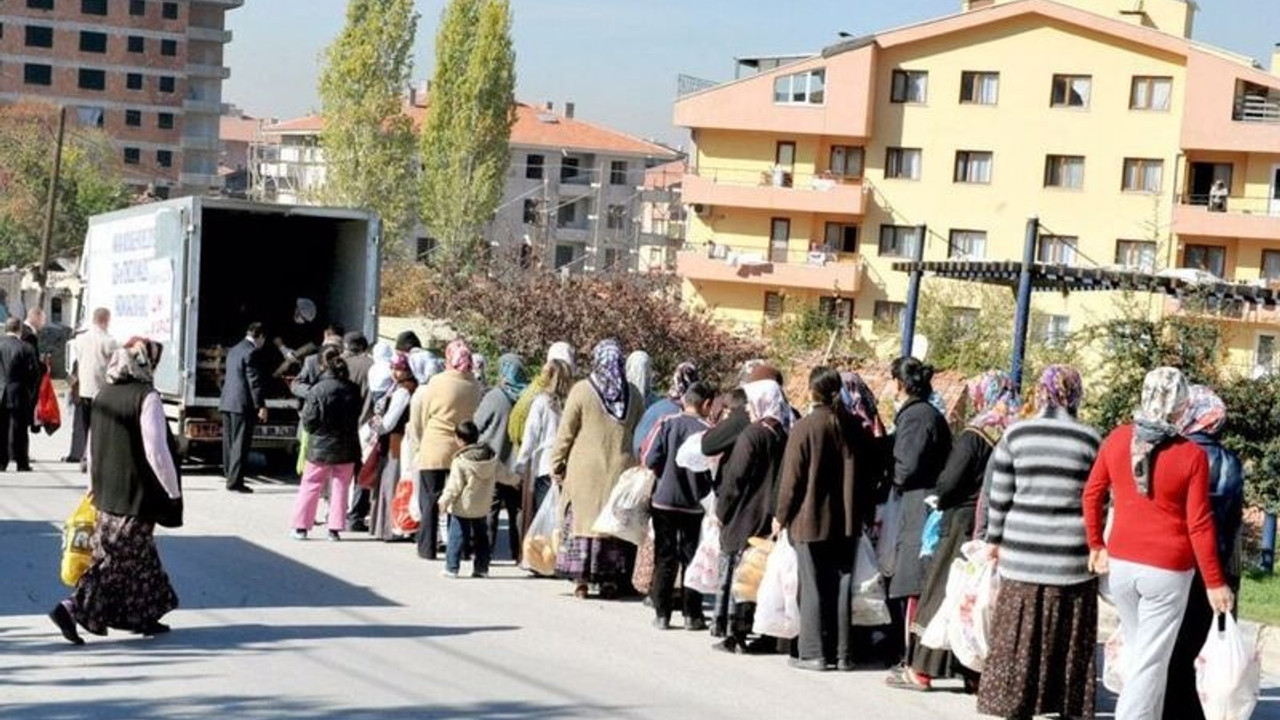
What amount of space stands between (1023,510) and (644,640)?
3.15 metres

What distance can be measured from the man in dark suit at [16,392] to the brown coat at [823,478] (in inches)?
473

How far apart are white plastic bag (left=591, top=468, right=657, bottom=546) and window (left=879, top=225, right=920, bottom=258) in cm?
5144

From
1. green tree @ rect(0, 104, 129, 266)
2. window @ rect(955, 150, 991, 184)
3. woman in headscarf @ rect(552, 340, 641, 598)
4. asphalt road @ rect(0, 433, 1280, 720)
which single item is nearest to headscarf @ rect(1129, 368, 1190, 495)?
asphalt road @ rect(0, 433, 1280, 720)

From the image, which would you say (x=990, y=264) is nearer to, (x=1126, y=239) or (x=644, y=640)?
(x=644, y=640)

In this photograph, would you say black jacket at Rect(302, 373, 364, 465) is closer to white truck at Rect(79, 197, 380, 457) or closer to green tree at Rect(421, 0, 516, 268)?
white truck at Rect(79, 197, 380, 457)

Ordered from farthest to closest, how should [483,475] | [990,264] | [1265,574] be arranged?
→ [990,264], [1265,574], [483,475]

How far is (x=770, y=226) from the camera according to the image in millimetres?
65750

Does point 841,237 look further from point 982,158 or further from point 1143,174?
point 1143,174

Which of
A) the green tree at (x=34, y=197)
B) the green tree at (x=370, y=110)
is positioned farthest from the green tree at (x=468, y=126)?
the green tree at (x=34, y=197)

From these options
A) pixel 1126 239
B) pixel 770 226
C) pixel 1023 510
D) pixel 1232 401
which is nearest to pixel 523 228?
pixel 770 226

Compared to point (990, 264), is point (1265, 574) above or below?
below

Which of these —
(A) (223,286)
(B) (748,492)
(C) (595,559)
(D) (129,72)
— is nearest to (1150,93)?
(A) (223,286)

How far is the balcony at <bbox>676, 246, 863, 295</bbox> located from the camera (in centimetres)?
6353

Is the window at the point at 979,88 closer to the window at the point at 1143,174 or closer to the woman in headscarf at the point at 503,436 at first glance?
the window at the point at 1143,174
